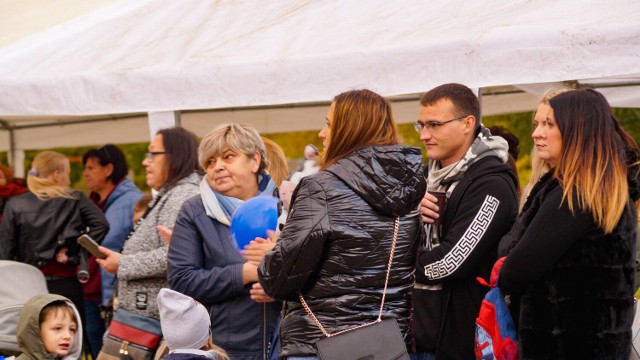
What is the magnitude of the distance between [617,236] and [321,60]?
2.27m

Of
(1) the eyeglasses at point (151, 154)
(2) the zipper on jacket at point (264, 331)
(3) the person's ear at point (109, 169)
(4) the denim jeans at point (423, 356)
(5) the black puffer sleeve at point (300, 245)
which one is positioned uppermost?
(3) the person's ear at point (109, 169)

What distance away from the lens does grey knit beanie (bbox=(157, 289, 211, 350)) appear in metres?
3.83

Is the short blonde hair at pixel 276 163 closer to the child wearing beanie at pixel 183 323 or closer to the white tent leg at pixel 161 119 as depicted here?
the white tent leg at pixel 161 119

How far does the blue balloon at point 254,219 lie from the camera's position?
4066 millimetres

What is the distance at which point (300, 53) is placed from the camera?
209 inches

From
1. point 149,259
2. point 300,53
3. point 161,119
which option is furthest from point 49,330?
point 300,53

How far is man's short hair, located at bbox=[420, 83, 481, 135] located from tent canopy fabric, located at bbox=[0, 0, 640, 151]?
1.67ft

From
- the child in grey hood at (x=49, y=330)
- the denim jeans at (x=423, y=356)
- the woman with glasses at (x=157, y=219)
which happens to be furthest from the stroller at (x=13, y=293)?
the denim jeans at (x=423, y=356)

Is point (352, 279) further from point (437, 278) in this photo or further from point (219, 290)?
point (219, 290)

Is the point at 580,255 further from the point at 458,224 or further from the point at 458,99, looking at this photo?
the point at 458,99

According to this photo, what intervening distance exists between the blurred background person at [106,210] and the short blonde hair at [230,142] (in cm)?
214

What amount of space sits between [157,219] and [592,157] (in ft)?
7.77

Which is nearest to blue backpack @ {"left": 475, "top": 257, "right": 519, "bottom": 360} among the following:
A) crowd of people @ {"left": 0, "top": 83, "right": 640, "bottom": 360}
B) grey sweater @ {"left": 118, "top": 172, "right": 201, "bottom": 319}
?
crowd of people @ {"left": 0, "top": 83, "right": 640, "bottom": 360}

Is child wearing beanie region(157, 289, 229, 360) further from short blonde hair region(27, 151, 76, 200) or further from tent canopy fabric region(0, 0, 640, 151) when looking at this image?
short blonde hair region(27, 151, 76, 200)
